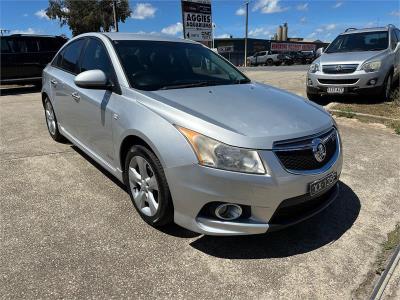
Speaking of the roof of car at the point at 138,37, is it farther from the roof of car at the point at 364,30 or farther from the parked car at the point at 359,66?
the roof of car at the point at 364,30

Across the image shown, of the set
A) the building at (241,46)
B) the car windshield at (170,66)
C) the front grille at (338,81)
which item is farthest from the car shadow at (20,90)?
the building at (241,46)

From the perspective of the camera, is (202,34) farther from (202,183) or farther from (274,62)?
(274,62)

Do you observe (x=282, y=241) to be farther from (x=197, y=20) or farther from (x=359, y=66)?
(x=197, y=20)

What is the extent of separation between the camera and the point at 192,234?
321 cm

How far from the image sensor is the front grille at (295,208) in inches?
108

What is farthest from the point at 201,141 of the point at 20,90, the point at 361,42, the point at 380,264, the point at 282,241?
the point at 20,90

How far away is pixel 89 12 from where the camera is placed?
41.3 meters

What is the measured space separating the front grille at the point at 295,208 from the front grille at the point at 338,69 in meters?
5.97

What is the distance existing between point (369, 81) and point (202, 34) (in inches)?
253

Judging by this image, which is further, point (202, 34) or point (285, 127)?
point (202, 34)

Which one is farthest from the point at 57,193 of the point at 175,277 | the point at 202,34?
the point at 202,34

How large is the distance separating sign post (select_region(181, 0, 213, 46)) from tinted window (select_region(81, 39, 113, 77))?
847cm

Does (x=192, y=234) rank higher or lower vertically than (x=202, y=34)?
lower

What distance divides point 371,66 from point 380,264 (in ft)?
20.7
